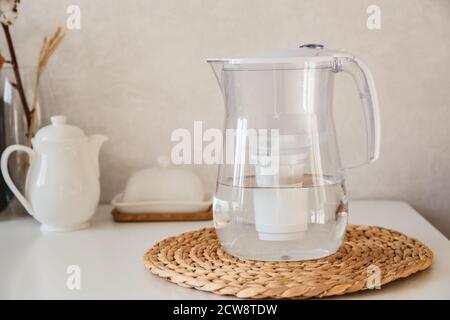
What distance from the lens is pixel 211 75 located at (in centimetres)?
120

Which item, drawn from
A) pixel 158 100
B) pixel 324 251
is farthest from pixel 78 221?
A: pixel 324 251

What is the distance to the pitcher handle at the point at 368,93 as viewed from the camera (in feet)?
2.66

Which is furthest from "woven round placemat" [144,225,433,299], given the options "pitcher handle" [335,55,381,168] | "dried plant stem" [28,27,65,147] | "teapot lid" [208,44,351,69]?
"dried plant stem" [28,27,65,147]

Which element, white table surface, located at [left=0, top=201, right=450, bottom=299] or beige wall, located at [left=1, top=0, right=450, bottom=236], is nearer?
white table surface, located at [left=0, top=201, right=450, bottom=299]

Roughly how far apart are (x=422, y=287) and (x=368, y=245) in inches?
5.9

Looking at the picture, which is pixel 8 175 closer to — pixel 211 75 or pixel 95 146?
pixel 95 146

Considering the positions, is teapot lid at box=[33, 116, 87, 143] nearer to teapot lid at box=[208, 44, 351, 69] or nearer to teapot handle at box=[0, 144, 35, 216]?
teapot handle at box=[0, 144, 35, 216]

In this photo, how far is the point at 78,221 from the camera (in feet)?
3.43

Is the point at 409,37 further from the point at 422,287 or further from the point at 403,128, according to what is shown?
the point at 422,287

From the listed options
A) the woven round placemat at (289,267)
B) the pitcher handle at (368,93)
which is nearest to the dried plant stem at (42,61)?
the woven round placemat at (289,267)

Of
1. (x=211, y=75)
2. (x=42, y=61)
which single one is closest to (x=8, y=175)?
(x=42, y=61)

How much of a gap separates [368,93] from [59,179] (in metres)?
0.48

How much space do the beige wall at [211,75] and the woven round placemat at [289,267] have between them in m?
0.33

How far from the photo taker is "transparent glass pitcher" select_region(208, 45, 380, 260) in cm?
79
